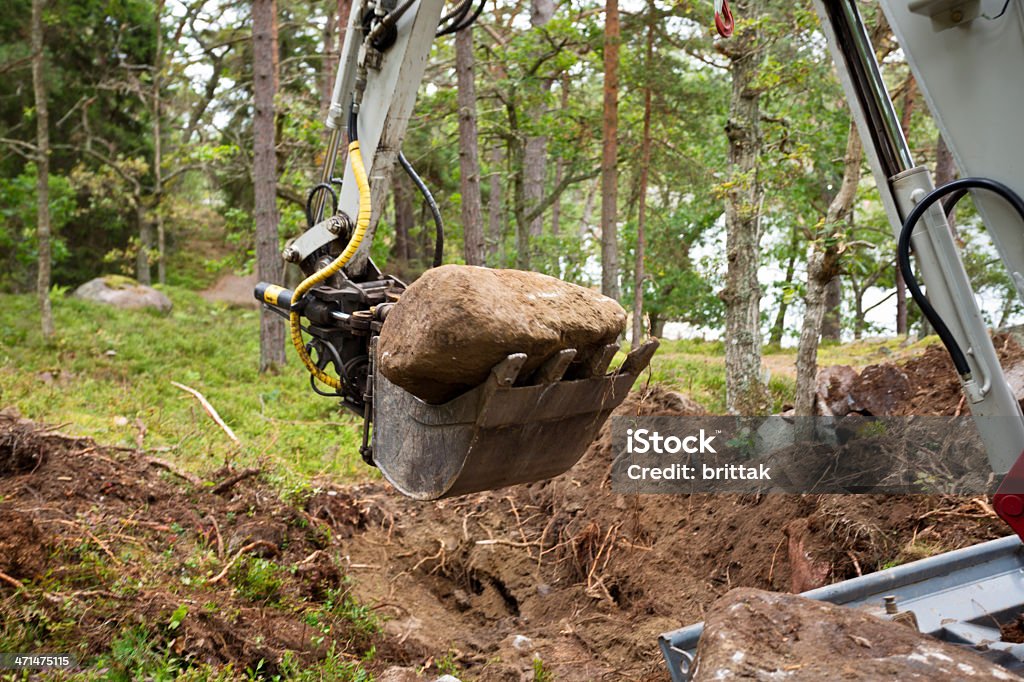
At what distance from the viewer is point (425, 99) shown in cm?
1204

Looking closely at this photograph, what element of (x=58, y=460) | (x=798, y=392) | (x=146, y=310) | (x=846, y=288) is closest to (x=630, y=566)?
(x=798, y=392)

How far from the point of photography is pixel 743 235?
7.32 meters

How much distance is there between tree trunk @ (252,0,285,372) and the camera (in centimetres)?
1059

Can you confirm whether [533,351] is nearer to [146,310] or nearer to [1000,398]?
[1000,398]

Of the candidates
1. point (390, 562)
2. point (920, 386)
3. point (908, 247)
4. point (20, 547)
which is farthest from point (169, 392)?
point (908, 247)

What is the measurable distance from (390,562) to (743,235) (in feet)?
13.2

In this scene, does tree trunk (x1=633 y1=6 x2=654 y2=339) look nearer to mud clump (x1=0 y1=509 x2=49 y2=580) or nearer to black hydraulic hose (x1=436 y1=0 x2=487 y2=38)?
black hydraulic hose (x1=436 y1=0 x2=487 y2=38)

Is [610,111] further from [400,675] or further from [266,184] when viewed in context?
[400,675]

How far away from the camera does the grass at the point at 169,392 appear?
Answer: 7.23 meters

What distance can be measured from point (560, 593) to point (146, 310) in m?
12.9

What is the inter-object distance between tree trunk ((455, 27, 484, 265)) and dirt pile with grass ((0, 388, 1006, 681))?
10.6ft

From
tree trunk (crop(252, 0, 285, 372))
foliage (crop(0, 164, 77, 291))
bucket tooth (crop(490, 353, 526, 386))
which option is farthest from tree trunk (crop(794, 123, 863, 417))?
foliage (crop(0, 164, 77, 291))

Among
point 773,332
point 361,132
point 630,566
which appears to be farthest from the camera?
point 773,332

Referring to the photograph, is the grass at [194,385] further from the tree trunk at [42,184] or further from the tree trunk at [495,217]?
the tree trunk at [495,217]
